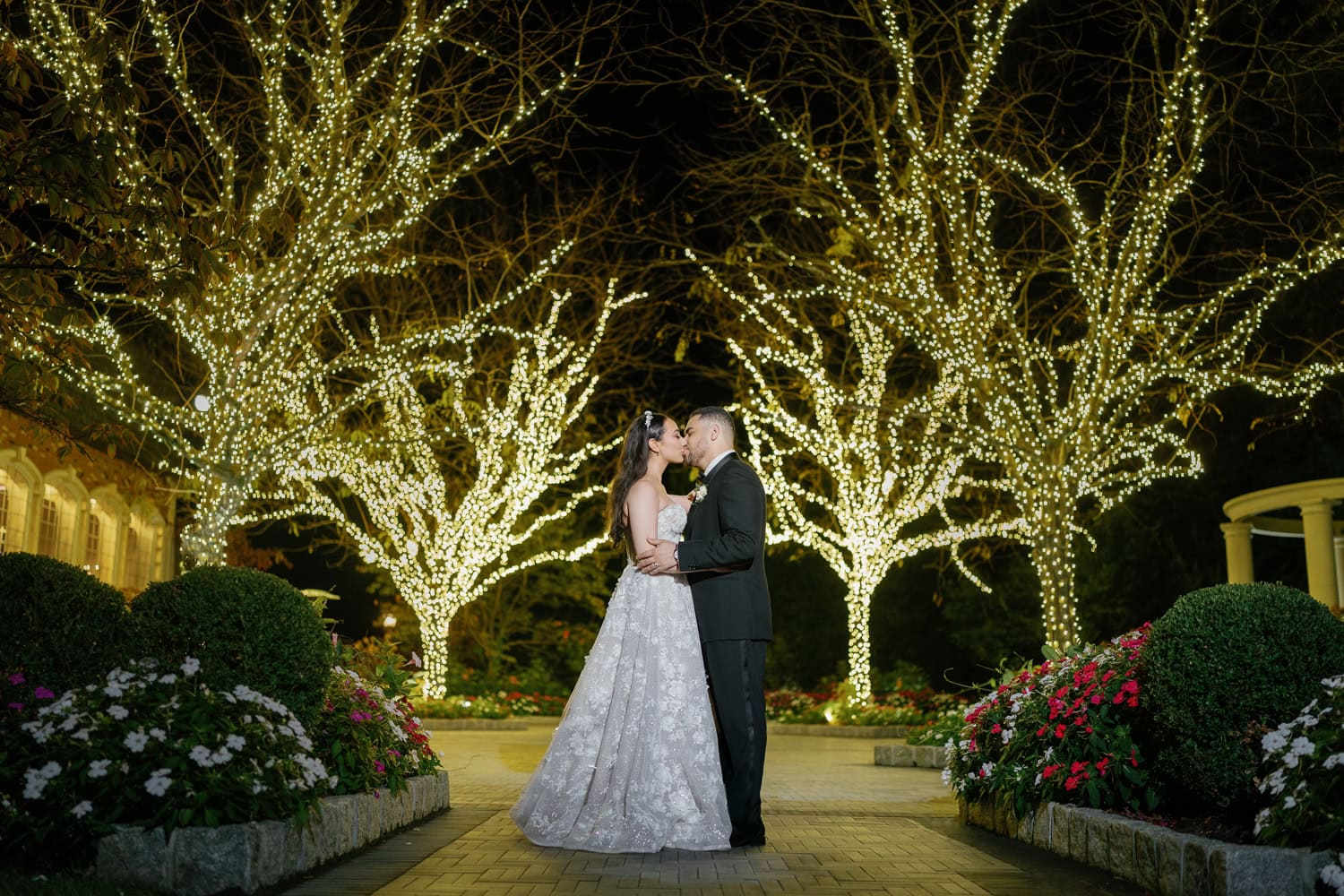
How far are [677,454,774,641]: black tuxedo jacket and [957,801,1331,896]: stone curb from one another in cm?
182

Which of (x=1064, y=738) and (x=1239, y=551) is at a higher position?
(x=1239, y=551)

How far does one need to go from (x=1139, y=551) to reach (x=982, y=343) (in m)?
10.7

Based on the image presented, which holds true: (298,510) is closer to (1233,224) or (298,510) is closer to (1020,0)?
(1020,0)

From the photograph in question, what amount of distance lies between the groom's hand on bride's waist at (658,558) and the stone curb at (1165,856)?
7.82 ft

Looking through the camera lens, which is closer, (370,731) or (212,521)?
(370,731)

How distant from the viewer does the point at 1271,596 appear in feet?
18.1

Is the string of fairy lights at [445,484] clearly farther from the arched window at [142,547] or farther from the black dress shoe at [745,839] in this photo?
the black dress shoe at [745,839]

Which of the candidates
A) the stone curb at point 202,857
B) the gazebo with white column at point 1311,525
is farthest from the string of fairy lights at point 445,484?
the stone curb at point 202,857

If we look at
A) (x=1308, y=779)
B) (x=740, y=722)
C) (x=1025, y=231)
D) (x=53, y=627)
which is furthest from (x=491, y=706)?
(x=1308, y=779)

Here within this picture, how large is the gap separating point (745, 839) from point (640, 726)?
31.5 inches

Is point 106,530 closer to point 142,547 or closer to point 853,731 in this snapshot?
point 142,547

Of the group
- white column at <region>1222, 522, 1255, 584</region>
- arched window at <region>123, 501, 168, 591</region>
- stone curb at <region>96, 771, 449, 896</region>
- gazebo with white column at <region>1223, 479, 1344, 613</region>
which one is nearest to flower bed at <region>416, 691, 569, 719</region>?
arched window at <region>123, 501, 168, 591</region>

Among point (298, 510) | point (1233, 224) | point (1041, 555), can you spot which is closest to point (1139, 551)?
point (1233, 224)

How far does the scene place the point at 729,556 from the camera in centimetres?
632
